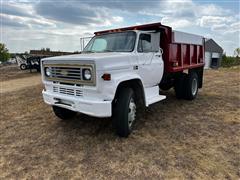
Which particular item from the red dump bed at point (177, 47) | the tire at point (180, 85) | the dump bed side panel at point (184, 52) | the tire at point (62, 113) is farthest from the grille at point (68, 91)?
the tire at point (180, 85)

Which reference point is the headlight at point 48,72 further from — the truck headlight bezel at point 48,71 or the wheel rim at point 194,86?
the wheel rim at point 194,86

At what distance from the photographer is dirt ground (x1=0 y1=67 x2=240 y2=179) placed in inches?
138

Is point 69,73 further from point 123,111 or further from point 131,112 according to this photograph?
point 131,112

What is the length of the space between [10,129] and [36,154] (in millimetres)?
1726

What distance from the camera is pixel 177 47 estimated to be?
6566 millimetres

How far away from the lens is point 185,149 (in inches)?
163

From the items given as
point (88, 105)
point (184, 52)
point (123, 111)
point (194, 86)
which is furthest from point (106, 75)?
point (194, 86)

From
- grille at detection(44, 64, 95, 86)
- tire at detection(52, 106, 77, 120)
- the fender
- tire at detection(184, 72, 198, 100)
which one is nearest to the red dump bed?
tire at detection(184, 72, 198, 100)

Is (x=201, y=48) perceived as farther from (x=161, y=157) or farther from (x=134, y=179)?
(x=134, y=179)

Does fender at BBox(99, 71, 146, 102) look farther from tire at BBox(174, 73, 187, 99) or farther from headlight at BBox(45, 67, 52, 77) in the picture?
tire at BBox(174, 73, 187, 99)

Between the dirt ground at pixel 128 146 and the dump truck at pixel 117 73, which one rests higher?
the dump truck at pixel 117 73

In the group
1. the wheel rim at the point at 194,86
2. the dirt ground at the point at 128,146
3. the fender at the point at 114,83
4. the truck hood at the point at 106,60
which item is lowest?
the dirt ground at the point at 128,146

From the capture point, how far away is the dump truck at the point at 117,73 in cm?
409

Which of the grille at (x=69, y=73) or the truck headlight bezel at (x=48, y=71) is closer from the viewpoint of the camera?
the grille at (x=69, y=73)
